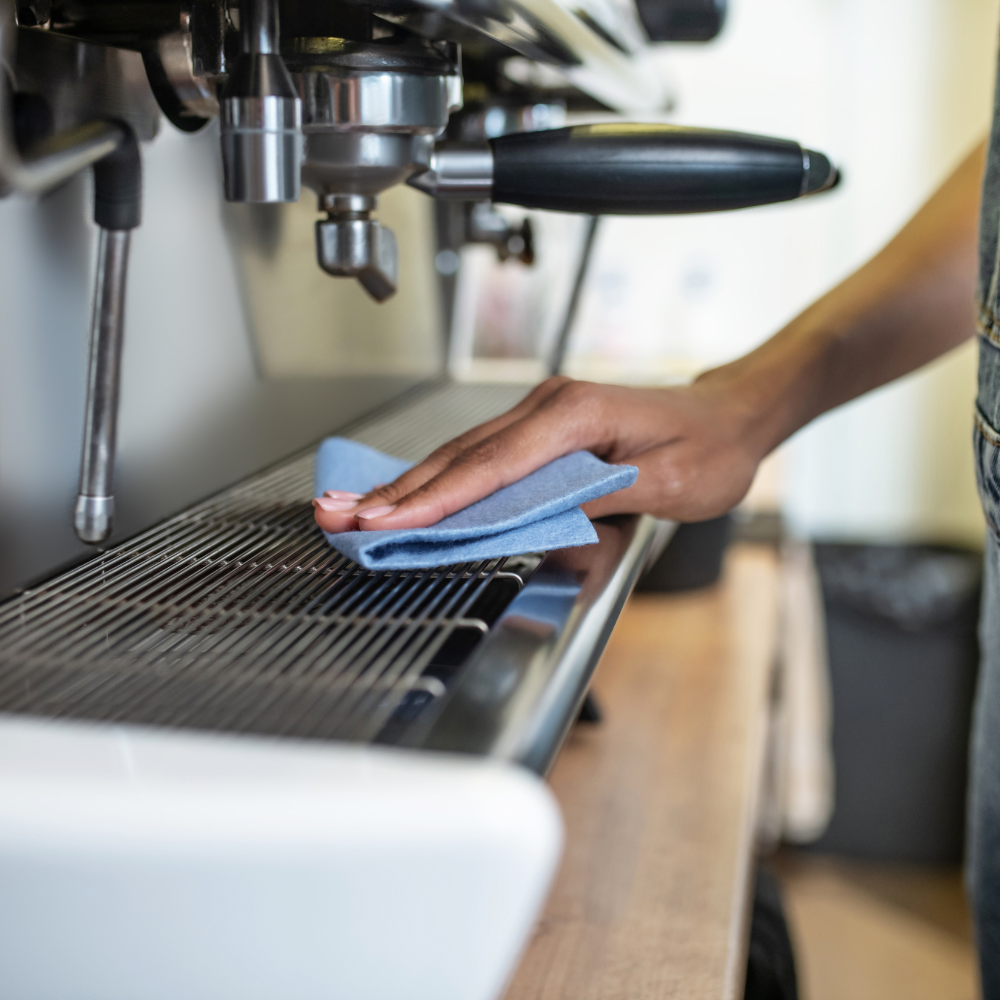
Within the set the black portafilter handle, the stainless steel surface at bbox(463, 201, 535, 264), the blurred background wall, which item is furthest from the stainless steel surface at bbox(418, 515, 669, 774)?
the blurred background wall

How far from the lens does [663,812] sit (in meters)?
0.74

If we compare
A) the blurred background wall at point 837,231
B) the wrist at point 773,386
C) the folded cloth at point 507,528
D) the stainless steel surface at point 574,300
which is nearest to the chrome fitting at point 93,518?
the folded cloth at point 507,528

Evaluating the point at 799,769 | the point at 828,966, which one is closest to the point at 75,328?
the point at 799,769

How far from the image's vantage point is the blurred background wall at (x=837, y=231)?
1.87 m

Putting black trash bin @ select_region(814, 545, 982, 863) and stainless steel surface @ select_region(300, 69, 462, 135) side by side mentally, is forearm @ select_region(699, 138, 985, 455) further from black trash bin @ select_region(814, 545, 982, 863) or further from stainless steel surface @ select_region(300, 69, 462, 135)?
black trash bin @ select_region(814, 545, 982, 863)

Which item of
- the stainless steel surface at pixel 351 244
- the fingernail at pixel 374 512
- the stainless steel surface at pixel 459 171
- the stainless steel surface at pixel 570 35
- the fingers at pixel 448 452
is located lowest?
the fingernail at pixel 374 512

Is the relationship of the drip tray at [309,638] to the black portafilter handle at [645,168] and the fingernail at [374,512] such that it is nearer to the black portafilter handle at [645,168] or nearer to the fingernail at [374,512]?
the fingernail at [374,512]

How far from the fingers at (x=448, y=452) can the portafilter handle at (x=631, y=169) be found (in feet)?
0.30

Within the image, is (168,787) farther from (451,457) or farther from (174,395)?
(174,395)

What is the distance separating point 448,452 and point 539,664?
205 millimetres

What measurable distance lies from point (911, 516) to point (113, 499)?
177 centimetres

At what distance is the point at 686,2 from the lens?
822mm

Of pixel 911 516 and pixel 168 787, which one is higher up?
pixel 168 787

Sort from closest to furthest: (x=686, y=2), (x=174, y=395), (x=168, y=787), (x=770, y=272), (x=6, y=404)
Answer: (x=168, y=787)
(x=6, y=404)
(x=174, y=395)
(x=686, y=2)
(x=770, y=272)
